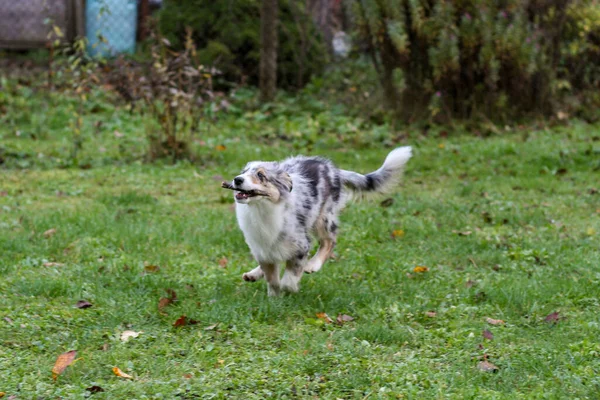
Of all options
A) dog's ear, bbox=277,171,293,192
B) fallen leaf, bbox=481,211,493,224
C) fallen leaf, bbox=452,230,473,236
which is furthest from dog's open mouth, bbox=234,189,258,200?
fallen leaf, bbox=481,211,493,224

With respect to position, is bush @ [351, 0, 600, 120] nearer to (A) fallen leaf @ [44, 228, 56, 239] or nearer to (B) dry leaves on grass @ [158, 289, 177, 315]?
(A) fallen leaf @ [44, 228, 56, 239]

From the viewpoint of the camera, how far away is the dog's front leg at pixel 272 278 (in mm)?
5668

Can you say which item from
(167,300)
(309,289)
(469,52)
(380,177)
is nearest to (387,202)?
(380,177)

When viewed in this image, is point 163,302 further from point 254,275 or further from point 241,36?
point 241,36

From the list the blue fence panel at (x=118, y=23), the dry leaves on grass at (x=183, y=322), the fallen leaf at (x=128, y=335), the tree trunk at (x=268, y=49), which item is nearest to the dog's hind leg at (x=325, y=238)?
the dry leaves on grass at (x=183, y=322)

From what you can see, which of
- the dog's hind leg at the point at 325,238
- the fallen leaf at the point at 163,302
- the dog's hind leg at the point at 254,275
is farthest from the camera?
the dog's hind leg at the point at 325,238

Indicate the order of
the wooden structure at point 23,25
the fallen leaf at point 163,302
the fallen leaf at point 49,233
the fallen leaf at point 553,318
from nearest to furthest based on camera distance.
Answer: the fallen leaf at point 553,318 → the fallen leaf at point 163,302 → the fallen leaf at point 49,233 → the wooden structure at point 23,25

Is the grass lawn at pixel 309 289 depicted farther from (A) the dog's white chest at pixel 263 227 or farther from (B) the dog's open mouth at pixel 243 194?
(B) the dog's open mouth at pixel 243 194

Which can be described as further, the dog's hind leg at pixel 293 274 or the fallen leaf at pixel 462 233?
the fallen leaf at pixel 462 233

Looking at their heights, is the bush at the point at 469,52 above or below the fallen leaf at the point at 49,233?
above

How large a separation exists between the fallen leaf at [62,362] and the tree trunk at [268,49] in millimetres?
9912

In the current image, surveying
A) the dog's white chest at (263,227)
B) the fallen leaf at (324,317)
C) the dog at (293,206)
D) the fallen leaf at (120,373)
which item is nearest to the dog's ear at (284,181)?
the dog at (293,206)

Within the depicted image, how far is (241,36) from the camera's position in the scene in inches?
586

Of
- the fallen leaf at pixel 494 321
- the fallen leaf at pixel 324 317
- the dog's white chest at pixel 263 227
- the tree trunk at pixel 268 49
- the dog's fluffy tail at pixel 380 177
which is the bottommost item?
the fallen leaf at pixel 324 317
